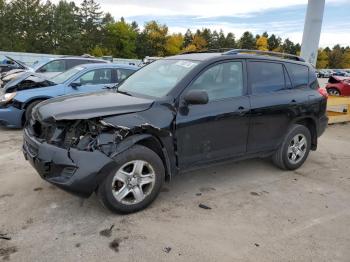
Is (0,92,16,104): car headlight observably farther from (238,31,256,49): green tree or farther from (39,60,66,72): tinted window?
(238,31,256,49): green tree

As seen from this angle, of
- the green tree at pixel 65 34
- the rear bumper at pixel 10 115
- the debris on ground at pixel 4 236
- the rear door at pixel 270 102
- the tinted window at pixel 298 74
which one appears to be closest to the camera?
the debris on ground at pixel 4 236

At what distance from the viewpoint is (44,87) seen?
803cm

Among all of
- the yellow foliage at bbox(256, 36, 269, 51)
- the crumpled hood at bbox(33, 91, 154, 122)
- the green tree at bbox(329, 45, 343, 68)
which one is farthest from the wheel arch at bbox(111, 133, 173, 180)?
the green tree at bbox(329, 45, 343, 68)

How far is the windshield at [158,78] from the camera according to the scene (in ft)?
14.4

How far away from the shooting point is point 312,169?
5.88 metres

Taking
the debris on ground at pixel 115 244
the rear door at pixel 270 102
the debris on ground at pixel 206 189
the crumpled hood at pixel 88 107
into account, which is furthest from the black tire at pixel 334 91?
the debris on ground at pixel 115 244

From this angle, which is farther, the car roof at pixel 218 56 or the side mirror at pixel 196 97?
the car roof at pixel 218 56

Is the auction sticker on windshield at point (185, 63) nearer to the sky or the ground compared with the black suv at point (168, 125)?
nearer to the sky

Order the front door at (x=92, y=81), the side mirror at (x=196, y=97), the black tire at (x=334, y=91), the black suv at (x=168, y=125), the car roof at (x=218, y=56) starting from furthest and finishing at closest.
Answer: the black tire at (x=334, y=91) → the front door at (x=92, y=81) → the car roof at (x=218, y=56) → the side mirror at (x=196, y=97) → the black suv at (x=168, y=125)

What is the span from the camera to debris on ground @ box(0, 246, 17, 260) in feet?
10.2

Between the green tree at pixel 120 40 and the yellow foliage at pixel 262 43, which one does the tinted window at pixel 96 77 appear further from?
the yellow foliage at pixel 262 43

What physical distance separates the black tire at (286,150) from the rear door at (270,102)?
0.12m

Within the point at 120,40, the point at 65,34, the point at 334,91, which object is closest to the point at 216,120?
the point at 334,91

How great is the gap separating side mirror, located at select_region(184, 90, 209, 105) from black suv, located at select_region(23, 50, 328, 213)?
0.04 ft
